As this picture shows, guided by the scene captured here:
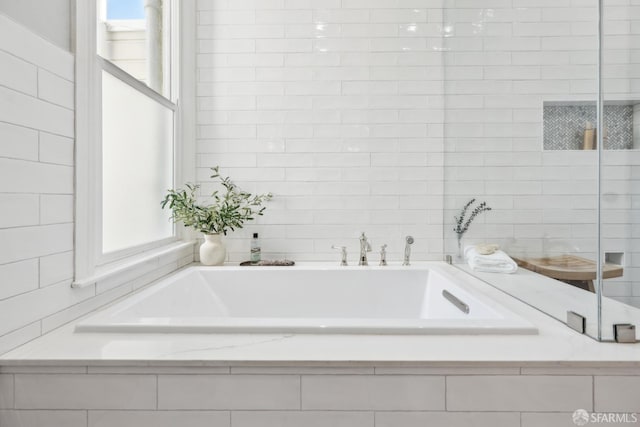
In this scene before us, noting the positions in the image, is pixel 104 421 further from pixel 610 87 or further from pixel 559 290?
pixel 610 87

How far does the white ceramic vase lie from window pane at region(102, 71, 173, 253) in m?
0.25

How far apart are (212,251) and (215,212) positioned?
0.23 m

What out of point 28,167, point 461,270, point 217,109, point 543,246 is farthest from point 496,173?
point 28,167

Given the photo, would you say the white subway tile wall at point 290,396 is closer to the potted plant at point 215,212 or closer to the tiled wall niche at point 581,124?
the tiled wall niche at point 581,124

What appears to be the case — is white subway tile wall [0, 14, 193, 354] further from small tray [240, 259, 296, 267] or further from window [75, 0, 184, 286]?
small tray [240, 259, 296, 267]

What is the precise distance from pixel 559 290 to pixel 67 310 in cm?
164

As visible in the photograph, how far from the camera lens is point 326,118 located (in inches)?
90.1

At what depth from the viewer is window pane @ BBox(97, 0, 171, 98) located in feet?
5.28

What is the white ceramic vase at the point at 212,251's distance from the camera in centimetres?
212

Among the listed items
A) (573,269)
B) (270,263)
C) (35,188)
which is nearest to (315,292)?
(270,263)

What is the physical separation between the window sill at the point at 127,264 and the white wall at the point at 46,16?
78 cm

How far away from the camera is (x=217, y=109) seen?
7.54 ft

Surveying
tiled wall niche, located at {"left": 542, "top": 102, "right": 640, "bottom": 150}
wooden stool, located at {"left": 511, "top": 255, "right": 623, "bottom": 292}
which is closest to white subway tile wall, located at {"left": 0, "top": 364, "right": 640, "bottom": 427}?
wooden stool, located at {"left": 511, "top": 255, "right": 623, "bottom": 292}

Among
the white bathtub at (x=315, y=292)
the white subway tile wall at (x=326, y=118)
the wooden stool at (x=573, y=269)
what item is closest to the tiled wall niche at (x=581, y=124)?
the wooden stool at (x=573, y=269)
